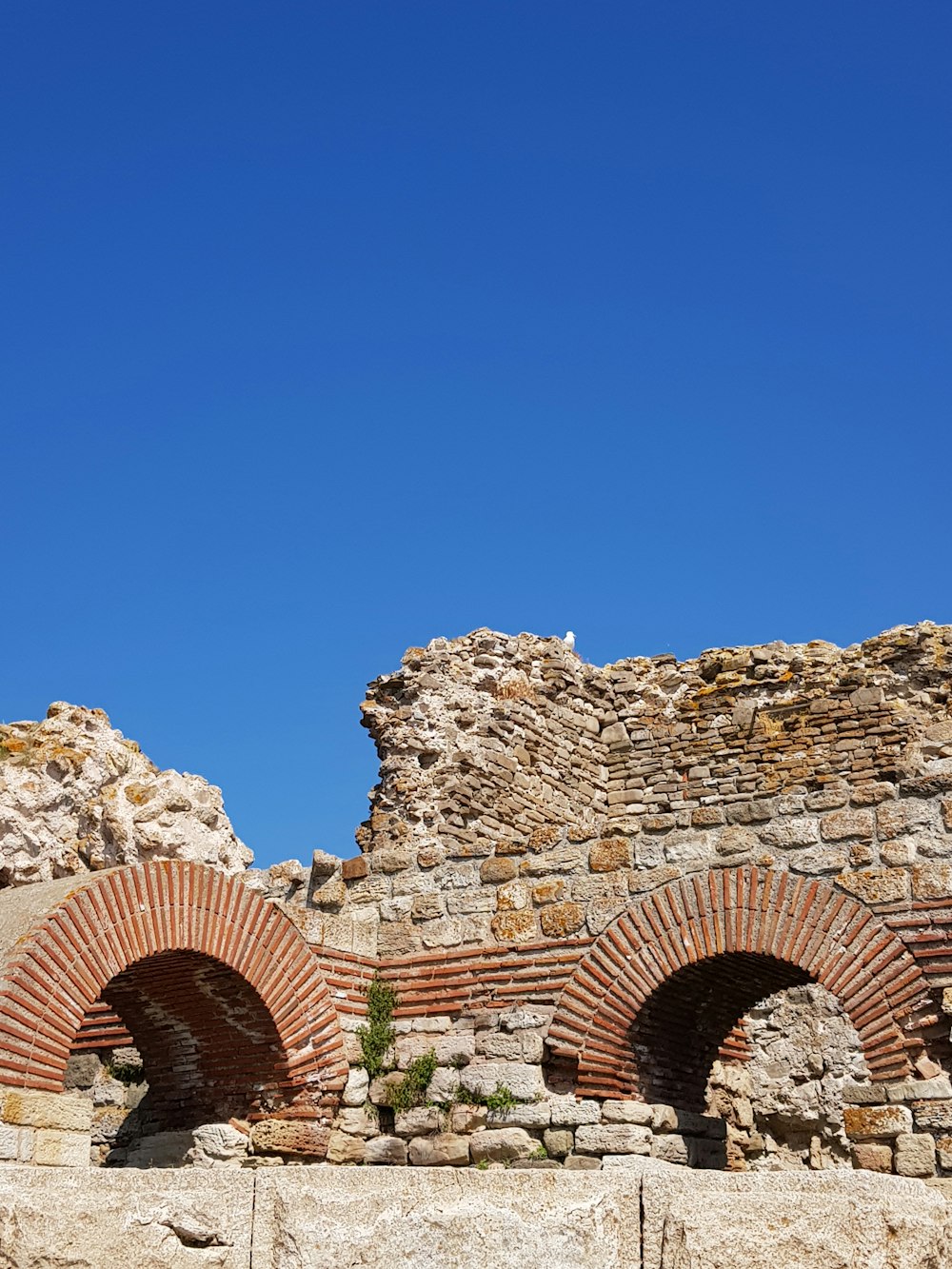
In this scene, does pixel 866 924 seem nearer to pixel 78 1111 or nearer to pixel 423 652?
pixel 78 1111

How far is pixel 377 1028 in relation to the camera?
324 inches

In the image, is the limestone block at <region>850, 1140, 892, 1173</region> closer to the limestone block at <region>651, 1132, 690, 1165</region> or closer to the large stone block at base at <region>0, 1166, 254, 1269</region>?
the limestone block at <region>651, 1132, 690, 1165</region>

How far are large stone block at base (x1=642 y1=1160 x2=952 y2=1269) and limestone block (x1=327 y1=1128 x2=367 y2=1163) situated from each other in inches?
179

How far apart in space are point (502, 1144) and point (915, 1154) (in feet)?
6.95

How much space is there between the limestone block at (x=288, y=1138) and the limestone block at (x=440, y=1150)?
50 cm

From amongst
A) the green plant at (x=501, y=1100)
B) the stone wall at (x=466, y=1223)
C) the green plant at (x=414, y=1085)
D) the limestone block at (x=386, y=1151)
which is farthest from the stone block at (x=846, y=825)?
the stone wall at (x=466, y=1223)

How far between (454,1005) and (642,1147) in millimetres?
1375

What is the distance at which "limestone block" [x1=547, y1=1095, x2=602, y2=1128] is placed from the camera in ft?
24.3

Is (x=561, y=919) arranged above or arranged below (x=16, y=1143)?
above

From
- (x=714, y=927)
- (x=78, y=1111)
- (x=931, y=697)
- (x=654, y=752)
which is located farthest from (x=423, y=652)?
(x=78, y=1111)

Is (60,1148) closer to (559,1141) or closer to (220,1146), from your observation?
(220,1146)

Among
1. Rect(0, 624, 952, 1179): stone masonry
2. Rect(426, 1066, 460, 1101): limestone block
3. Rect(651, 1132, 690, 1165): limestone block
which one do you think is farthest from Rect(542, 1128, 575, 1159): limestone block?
Rect(426, 1066, 460, 1101): limestone block

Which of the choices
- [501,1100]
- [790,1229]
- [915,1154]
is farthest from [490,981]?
[790,1229]

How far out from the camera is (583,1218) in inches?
142
